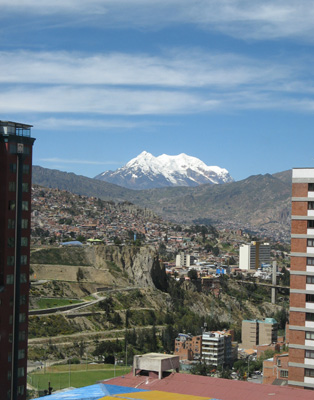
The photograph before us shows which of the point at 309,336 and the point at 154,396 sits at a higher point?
the point at 309,336

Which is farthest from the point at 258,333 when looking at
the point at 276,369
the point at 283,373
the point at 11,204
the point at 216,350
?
the point at 11,204

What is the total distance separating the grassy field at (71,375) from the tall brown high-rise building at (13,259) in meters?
37.0

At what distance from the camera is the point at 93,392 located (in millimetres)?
33531

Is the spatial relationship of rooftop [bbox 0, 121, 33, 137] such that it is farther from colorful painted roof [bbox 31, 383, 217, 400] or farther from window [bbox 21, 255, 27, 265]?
colorful painted roof [bbox 31, 383, 217, 400]

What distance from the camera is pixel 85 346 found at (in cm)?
9994

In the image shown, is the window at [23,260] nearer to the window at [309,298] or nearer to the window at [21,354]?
the window at [21,354]

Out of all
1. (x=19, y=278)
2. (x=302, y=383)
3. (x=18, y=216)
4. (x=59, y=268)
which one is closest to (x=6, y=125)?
(x=18, y=216)

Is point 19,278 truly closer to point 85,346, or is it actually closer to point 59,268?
point 85,346

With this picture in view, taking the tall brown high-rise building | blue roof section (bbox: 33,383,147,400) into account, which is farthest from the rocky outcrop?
blue roof section (bbox: 33,383,147,400)

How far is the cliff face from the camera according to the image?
132 metres

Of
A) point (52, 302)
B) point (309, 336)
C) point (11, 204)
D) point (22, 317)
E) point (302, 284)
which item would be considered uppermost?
point (11, 204)

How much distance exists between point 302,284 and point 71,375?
2034 inches

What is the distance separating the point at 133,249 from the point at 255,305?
33.0 metres

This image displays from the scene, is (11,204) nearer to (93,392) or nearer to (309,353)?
(93,392)
